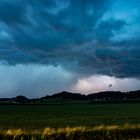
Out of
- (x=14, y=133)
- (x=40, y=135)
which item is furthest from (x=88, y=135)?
(x=14, y=133)

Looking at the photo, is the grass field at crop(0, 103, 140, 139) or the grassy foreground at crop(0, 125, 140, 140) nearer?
the grassy foreground at crop(0, 125, 140, 140)

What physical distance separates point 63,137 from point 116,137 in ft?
11.2

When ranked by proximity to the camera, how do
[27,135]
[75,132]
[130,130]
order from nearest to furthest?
[27,135]
[75,132]
[130,130]

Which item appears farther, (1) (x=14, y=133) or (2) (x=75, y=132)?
(2) (x=75, y=132)

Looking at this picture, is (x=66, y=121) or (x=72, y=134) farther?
(x=66, y=121)

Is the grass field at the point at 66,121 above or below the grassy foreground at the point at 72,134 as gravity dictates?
above

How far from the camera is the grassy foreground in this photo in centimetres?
2119

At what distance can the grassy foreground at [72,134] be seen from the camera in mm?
21188

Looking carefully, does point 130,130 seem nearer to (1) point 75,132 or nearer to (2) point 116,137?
(2) point 116,137

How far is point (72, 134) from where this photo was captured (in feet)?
73.3

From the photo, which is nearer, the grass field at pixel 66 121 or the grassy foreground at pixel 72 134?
the grassy foreground at pixel 72 134

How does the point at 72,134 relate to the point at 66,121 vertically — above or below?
below

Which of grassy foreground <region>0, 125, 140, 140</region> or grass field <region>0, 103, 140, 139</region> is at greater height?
grass field <region>0, 103, 140, 139</region>

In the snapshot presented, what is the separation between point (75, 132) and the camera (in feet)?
74.8
